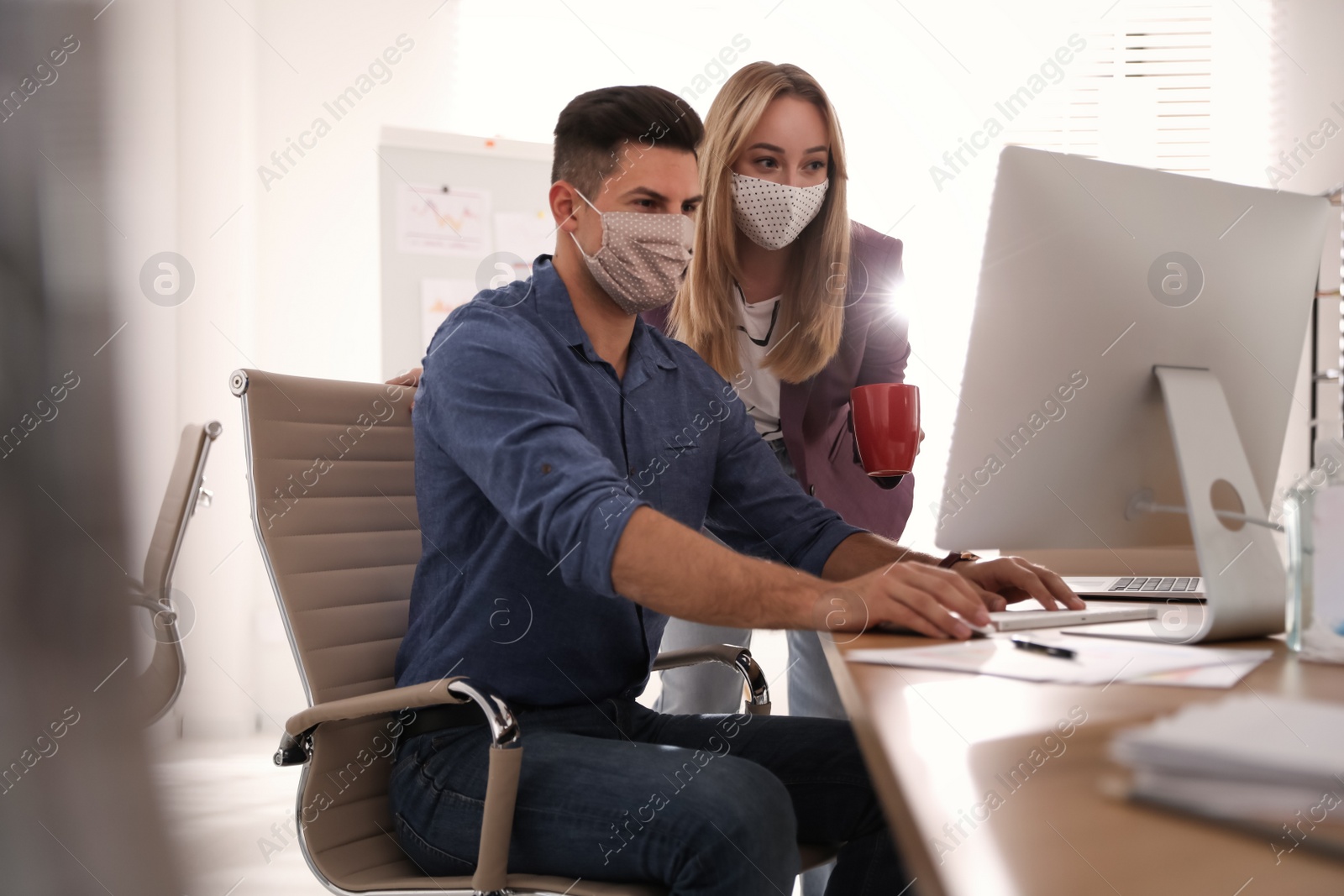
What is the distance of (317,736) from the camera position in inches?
42.1

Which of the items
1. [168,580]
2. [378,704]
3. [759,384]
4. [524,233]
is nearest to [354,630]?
[378,704]

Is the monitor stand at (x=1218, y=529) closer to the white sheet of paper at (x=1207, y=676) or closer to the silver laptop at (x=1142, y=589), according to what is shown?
the white sheet of paper at (x=1207, y=676)

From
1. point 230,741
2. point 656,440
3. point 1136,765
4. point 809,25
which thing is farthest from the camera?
point 809,25

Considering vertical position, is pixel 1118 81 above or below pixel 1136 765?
above

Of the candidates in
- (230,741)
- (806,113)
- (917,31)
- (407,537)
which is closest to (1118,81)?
(917,31)

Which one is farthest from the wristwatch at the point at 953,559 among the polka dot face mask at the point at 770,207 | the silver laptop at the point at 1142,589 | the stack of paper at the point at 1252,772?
the polka dot face mask at the point at 770,207

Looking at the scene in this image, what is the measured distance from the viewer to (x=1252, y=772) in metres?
0.41

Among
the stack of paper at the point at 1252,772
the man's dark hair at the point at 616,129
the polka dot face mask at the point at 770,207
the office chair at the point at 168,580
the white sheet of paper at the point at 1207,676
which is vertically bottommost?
the office chair at the point at 168,580

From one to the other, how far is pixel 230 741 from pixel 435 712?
265 cm

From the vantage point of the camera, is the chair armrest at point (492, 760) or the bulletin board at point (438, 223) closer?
the chair armrest at point (492, 760)

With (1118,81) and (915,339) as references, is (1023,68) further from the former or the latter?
(915,339)

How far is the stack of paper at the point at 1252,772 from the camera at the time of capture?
390 mm

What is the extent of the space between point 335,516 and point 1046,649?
2.80ft

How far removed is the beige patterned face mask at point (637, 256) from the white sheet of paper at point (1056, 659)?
0.68 m
